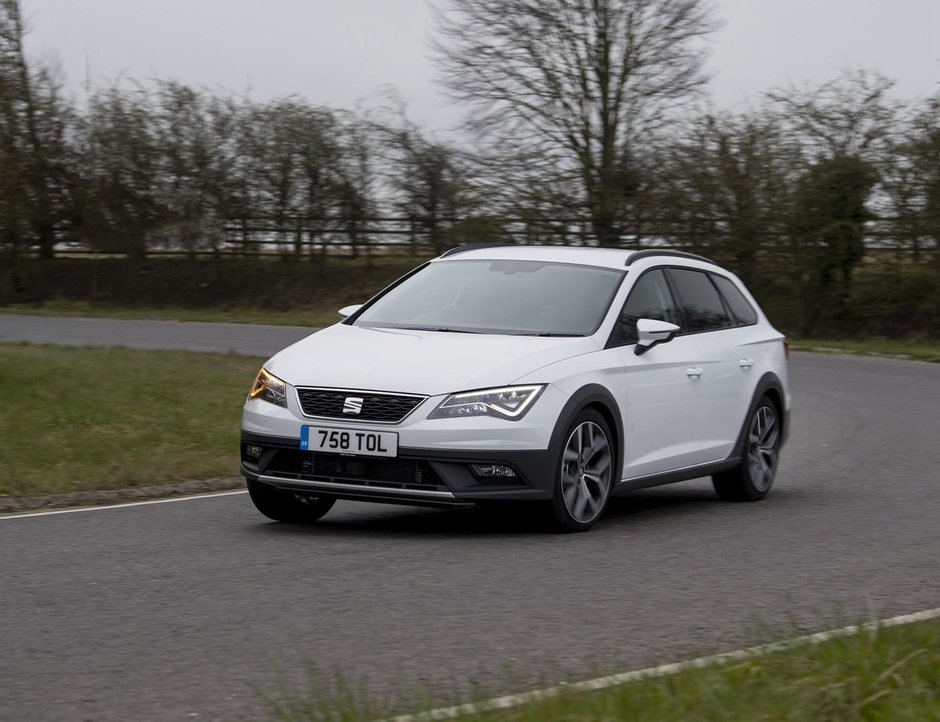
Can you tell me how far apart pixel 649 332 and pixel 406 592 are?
301cm

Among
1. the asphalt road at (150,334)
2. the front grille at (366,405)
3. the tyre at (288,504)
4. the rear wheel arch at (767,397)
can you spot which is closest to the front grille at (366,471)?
the front grille at (366,405)

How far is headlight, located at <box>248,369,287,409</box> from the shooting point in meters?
8.39

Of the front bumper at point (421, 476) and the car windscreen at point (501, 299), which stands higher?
the car windscreen at point (501, 299)

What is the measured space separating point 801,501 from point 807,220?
71.4 ft

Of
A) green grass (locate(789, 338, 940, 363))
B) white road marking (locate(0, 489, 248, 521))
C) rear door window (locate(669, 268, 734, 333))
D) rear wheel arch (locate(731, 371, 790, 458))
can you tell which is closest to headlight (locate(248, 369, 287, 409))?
white road marking (locate(0, 489, 248, 521))

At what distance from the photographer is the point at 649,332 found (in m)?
9.14

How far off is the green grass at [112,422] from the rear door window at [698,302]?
371 cm

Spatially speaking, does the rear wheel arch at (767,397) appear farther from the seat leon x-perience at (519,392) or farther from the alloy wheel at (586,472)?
the alloy wheel at (586,472)

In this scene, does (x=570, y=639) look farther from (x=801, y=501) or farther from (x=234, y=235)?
(x=234, y=235)

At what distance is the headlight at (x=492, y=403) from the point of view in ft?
26.3

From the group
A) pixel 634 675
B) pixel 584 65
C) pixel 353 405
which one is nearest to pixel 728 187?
pixel 584 65

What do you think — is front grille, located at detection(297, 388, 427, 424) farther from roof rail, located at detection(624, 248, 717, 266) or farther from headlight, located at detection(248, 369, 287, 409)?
roof rail, located at detection(624, 248, 717, 266)

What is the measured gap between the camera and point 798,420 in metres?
17.0

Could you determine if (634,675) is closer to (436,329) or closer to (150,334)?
(436,329)
